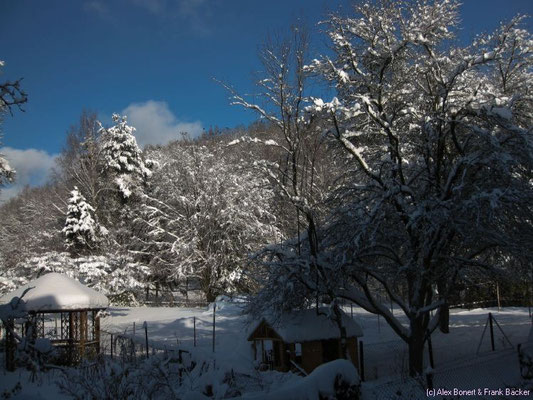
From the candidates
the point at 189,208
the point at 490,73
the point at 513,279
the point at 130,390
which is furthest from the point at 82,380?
the point at 189,208

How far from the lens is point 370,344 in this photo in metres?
14.9

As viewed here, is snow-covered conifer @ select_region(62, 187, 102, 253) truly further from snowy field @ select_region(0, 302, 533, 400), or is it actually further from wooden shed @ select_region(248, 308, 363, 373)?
wooden shed @ select_region(248, 308, 363, 373)

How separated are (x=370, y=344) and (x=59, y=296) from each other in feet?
37.3

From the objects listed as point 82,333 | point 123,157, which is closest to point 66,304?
point 82,333

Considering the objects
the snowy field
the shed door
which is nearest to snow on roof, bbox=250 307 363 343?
the shed door

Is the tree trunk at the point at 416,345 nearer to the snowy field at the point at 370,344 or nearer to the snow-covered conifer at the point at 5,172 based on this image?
the snowy field at the point at 370,344

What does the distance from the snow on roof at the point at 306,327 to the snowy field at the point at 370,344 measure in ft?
4.24

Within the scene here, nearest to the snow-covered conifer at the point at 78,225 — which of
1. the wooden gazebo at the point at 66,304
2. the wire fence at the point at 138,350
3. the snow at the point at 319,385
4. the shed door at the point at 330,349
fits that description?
the wire fence at the point at 138,350

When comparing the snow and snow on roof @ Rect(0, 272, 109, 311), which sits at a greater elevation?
snow on roof @ Rect(0, 272, 109, 311)

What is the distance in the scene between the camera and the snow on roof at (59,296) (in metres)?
16.6

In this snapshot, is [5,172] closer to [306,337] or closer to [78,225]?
[306,337]

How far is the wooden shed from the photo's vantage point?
41.4 feet

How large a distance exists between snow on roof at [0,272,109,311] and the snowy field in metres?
2.45

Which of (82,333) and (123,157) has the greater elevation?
(123,157)
